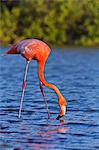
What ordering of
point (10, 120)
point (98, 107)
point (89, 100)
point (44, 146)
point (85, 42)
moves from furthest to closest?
point (85, 42)
point (89, 100)
point (98, 107)
point (10, 120)
point (44, 146)

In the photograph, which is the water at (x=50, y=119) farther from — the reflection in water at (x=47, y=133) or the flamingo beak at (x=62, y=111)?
Result: the flamingo beak at (x=62, y=111)

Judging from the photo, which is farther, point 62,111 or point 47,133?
point 62,111

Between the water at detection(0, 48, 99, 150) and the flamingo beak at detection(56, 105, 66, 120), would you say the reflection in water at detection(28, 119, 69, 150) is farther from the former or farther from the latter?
the flamingo beak at detection(56, 105, 66, 120)

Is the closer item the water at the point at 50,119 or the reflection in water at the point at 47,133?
the reflection in water at the point at 47,133

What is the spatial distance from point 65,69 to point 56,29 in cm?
3912

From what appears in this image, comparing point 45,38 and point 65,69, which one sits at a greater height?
point 65,69

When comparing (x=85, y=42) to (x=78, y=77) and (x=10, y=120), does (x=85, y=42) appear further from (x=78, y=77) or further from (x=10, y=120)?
(x=10, y=120)

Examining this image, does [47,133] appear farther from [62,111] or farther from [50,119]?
[50,119]

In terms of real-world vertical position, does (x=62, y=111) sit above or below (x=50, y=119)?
above

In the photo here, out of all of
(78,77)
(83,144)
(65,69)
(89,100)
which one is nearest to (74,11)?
(65,69)

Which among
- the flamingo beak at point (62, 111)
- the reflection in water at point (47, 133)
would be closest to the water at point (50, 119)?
the reflection in water at point (47, 133)

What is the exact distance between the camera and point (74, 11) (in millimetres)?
73375

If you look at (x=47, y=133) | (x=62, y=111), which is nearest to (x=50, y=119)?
(x=62, y=111)

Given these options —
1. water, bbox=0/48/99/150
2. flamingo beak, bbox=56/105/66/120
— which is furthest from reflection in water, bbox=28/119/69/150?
flamingo beak, bbox=56/105/66/120
